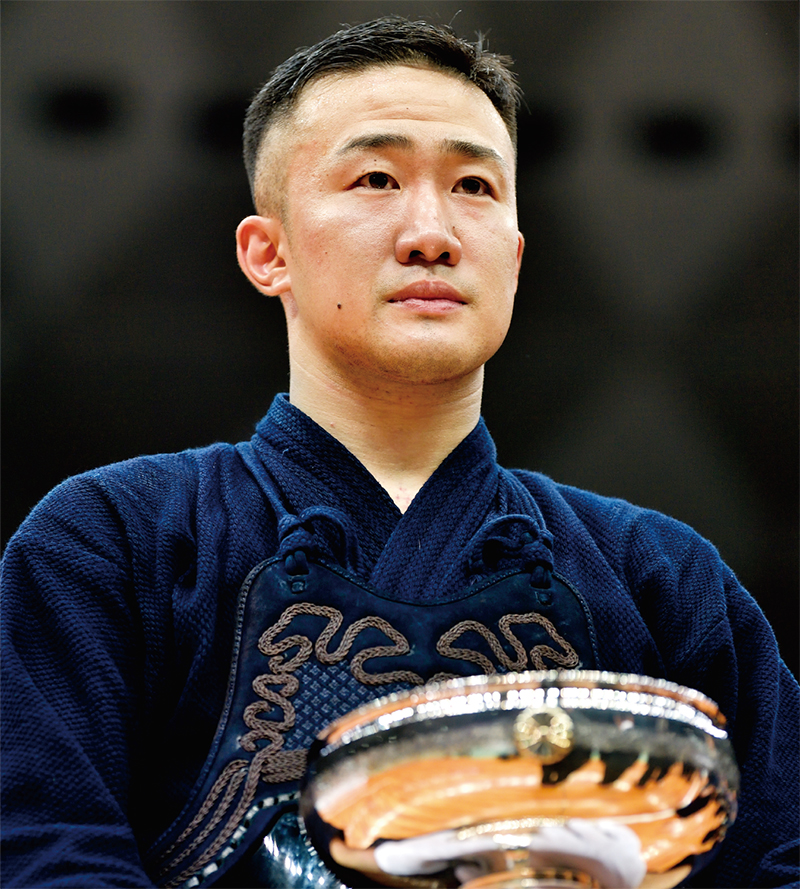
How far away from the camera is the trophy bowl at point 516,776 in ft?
2.71

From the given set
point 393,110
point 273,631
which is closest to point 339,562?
point 273,631

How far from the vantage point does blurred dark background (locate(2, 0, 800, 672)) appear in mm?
2219

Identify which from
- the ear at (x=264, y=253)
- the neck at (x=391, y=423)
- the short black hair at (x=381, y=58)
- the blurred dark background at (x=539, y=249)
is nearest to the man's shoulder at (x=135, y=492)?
the neck at (x=391, y=423)

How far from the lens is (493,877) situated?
86 cm

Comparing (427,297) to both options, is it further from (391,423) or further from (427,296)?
(391,423)

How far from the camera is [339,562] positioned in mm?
1364

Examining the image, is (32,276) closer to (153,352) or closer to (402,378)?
(153,352)

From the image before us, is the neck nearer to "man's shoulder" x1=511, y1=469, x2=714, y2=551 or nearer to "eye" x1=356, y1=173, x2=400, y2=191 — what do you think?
"man's shoulder" x1=511, y1=469, x2=714, y2=551

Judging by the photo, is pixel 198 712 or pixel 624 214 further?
pixel 624 214

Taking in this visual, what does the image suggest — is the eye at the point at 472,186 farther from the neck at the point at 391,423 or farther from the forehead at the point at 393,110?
the neck at the point at 391,423

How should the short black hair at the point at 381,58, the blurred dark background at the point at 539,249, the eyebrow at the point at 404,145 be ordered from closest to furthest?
the eyebrow at the point at 404,145
the short black hair at the point at 381,58
the blurred dark background at the point at 539,249

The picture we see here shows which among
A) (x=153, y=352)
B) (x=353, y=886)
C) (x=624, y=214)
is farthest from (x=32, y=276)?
(x=353, y=886)

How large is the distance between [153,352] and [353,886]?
4.96 feet

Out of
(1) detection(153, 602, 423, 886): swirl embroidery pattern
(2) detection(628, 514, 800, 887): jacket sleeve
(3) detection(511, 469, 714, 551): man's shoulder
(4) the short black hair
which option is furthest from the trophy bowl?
(4) the short black hair
